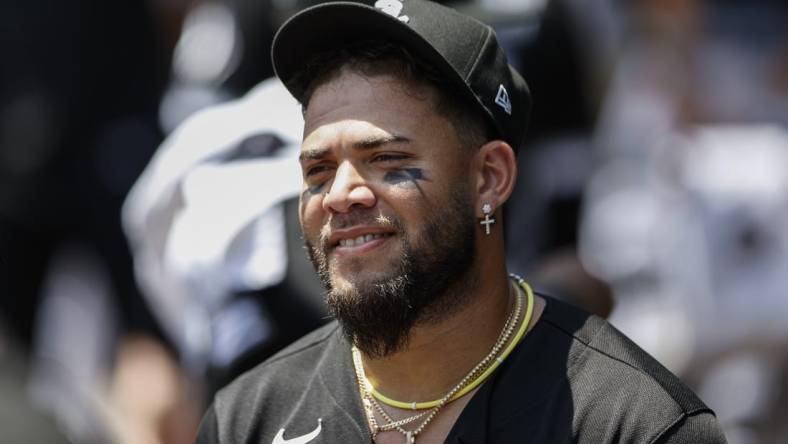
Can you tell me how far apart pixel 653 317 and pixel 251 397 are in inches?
94.6

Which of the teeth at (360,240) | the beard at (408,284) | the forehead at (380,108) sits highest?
the forehead at (380,108)

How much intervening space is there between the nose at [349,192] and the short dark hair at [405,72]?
219 mm

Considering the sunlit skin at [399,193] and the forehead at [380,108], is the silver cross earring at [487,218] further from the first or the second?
the forehead at [380,108]

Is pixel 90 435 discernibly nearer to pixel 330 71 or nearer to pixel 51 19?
pixel 330 71

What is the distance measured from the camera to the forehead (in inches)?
99.9

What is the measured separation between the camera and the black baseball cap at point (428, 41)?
253 cm

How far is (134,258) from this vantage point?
4539 millimetres

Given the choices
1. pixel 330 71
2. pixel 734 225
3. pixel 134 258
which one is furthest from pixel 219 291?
pixel 734 225

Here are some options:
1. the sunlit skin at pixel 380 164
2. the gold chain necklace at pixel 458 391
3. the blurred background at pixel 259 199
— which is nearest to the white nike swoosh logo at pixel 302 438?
the gold chain necklace at pixel 458 391

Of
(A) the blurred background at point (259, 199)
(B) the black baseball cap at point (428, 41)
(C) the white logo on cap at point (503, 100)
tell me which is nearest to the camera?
(B) the black baseball cap at point (428, 41)

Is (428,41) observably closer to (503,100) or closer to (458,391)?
(503,100)

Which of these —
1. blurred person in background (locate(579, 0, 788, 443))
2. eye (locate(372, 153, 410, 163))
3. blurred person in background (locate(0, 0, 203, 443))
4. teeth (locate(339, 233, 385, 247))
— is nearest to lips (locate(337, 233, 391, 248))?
teeth (locate(339, 233, 385, 247))

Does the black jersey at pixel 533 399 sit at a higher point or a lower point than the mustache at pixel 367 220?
lower

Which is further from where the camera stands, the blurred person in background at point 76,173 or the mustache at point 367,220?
the blurred person in background at point 76,173
